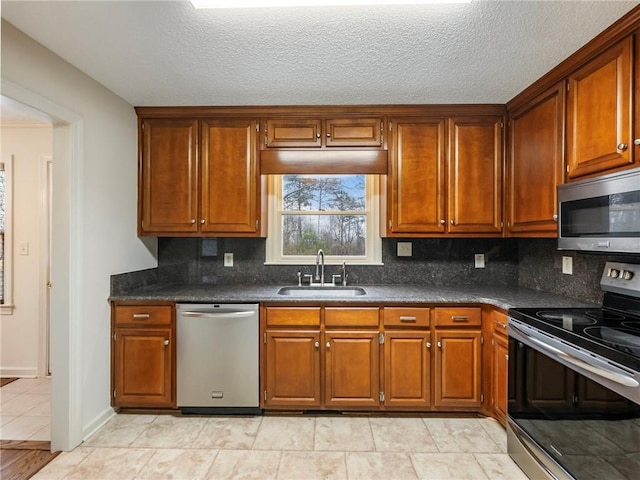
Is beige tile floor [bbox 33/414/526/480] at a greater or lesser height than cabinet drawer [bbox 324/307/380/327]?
lesser

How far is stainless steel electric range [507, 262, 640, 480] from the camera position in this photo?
124 cm

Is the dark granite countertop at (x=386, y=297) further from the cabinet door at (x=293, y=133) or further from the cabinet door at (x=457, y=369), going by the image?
the cabinet door at (x=293, y=133)

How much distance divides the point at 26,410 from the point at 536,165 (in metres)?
4.13

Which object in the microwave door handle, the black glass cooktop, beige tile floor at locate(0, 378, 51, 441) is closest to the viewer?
the microwave door handle

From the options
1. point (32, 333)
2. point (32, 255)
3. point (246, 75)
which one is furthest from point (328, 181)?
point (32, 333)

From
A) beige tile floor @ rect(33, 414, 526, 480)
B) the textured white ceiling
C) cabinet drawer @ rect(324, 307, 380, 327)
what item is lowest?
beige tile floor @ rect(33, 414, 526, 480)

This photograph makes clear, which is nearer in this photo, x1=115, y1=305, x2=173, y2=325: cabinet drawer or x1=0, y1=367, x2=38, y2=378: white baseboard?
x1=115, y1=305, x2=173, y2=325: cabinet drawer

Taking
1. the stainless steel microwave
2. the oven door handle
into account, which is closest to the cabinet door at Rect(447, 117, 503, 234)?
the stainless steel microwave

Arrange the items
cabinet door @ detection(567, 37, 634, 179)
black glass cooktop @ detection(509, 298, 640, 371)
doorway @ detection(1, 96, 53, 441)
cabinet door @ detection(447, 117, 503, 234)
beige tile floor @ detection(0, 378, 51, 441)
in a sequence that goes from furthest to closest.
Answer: doorway @ detection(1, 96, 53, 441)
cabinet door @ detection(447, 117, 503, 234)
beige tile floor @ detection(0, 378, 51, 441)
cabinet door @ detection(567, 37, 634, 179)
black glass cooktop @ detection(509, 298, 640, 371)

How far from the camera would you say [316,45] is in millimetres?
1794

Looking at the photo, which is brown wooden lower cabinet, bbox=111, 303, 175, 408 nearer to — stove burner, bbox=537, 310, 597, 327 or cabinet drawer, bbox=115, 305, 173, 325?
cabinet drawer, bbox=115, 305, 173, 325

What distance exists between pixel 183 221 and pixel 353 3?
1973 mm

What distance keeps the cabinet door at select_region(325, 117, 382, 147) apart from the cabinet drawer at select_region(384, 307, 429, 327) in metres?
1.31

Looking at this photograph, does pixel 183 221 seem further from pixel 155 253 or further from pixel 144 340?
pixel 144 340
